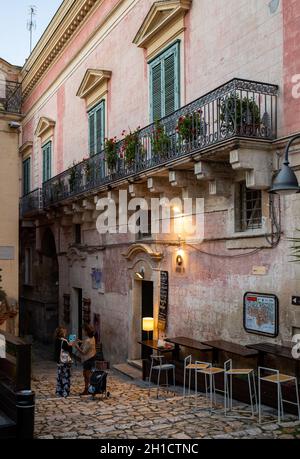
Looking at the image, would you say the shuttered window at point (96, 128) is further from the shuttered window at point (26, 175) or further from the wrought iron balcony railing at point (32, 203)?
the shuttered window at point (26, 175)

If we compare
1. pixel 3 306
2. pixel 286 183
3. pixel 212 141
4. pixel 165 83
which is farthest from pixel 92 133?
pixel 286 183

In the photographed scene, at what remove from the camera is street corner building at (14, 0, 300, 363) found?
8859 mm

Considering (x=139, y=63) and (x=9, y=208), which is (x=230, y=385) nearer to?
(x=9, y=208)

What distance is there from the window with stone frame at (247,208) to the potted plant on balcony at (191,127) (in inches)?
48.1

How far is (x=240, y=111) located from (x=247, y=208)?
6.29 feet

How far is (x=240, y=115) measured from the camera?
888 cm

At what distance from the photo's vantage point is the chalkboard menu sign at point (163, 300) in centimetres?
1218

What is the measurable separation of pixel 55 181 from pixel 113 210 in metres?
4.43

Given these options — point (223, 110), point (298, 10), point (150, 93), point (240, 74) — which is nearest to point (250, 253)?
point (223, 110)

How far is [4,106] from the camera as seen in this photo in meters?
14.6

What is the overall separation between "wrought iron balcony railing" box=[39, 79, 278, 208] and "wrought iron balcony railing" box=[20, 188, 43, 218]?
6696 mm

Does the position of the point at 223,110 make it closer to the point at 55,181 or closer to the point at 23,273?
the point at 55,181

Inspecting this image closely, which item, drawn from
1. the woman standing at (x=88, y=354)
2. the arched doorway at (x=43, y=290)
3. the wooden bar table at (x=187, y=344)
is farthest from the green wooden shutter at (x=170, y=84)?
the arched doorway at (x=43, y=290)

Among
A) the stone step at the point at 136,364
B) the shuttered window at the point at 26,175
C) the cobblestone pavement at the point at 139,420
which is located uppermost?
the shuttered window at the point at 26,175
